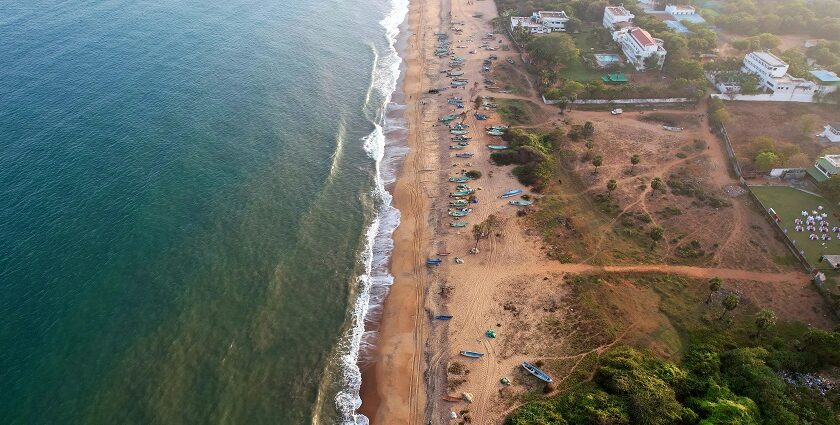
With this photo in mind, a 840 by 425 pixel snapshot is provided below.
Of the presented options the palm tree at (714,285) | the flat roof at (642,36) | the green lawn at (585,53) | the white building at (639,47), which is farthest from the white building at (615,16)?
the palm tree at (714,285)

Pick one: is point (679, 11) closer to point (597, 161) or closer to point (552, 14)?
point (552, 14)

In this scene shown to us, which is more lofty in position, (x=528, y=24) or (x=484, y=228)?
(x=528, y=24)

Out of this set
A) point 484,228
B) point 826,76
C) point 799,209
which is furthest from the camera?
point 826,76

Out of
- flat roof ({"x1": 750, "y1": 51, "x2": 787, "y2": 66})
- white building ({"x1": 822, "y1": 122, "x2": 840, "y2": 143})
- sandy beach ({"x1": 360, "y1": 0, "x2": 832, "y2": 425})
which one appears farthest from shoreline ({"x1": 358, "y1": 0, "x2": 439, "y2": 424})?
flat roof ({"x1": 750, "y1": 51, "x2": 787, "y2": 66})

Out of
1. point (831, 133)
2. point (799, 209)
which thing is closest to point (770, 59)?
point (831, 133)

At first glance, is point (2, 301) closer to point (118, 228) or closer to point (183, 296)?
point (118, 228)
